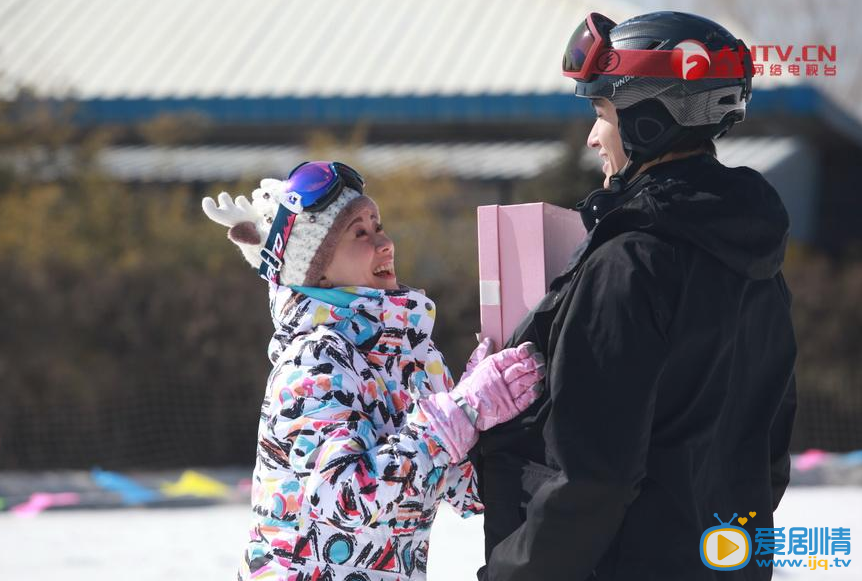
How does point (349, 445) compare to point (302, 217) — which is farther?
point (302, 217)

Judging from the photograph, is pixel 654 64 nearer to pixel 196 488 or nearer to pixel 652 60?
pixel 652 60

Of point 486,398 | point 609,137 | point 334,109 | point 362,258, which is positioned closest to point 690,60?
point 609,137

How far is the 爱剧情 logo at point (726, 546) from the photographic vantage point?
1.86 metres

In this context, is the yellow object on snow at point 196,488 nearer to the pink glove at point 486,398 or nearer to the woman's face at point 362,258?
the woman's face at point 362,258

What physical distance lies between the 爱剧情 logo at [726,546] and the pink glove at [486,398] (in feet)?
1.23

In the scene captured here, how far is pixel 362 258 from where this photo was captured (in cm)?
237

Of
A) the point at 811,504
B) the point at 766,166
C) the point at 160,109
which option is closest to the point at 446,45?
the point at 160,109

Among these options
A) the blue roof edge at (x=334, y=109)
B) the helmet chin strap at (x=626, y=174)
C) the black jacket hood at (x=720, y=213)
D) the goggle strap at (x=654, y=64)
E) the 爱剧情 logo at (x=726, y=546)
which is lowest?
the 爱剧情 logo at (x=726, y=546)

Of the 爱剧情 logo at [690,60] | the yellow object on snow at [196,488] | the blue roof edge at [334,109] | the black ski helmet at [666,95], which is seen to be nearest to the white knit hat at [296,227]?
the black ski helmet at [666,95]

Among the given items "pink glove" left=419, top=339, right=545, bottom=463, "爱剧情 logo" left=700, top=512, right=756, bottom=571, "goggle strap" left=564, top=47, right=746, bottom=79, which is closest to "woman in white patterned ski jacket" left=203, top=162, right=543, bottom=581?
"pink glove" left=419, top=339, right=545, bottom=463

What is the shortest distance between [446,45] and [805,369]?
1286 centimetres

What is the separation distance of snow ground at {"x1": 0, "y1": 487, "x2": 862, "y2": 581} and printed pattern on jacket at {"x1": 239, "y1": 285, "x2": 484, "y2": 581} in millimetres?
2964

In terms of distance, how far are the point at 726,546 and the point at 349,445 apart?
0.68 meters

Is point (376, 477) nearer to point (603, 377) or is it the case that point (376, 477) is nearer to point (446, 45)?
point (603, 377)
